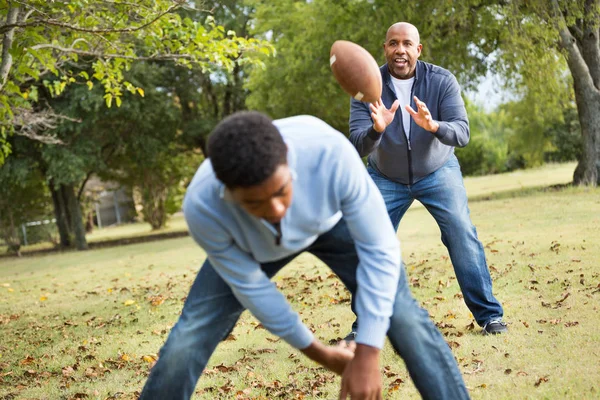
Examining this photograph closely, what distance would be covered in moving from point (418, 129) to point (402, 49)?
640 mm

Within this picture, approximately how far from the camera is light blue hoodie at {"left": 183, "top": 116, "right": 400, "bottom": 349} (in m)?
2.99

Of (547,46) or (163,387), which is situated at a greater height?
(547,46)

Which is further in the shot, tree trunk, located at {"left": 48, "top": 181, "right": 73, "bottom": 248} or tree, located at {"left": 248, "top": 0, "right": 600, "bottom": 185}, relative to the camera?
tree trunk, located at {"left": 48, "top": 181, "right": 73, "bottom": 248}

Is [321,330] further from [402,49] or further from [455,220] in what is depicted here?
[402,49]

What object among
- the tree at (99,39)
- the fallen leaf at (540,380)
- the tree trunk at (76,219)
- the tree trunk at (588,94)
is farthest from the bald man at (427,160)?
the tree trunk at (76,219)

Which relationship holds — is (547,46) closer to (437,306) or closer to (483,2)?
(483,2)

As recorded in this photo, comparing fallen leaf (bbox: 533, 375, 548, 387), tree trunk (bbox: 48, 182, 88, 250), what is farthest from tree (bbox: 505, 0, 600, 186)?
tree trunk (bbox: 48, 182, 88, 250)

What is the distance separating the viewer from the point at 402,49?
18.4ft

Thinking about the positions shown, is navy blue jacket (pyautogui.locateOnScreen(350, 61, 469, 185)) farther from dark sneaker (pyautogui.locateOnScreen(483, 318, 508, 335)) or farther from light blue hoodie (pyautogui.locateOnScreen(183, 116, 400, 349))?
light blue hoodie (pyautogui.locateOnScreen(183, 116, 400, 349))

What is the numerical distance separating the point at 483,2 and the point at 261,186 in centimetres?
1914

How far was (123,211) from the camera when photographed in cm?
5531

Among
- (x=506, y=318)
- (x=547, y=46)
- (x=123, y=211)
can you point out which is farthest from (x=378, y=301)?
(x=123, y=211)

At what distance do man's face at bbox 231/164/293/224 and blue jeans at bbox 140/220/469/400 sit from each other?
0.67 metres

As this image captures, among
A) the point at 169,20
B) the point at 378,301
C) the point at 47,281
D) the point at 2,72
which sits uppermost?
the point at 169,20
